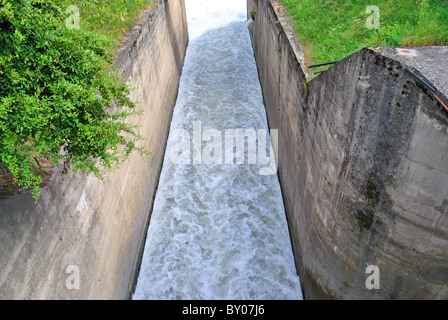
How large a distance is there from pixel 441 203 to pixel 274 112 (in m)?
7.48

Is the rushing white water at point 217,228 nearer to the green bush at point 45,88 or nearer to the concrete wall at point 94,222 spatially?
the concrete wall at point 94,222

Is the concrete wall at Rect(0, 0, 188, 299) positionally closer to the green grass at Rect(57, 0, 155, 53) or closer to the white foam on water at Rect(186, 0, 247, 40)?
the green grass at Rect(57, 0, 155, 53)

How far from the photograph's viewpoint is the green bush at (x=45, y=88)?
143 inches

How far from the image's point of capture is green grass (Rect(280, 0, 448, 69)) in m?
5.24

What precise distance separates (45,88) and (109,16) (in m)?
4.66

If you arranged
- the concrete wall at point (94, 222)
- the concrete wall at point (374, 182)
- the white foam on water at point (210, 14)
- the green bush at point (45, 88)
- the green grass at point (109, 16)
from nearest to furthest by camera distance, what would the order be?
the green bush at point (45, 88) → the concrete wall at point (374, 182) → the concrete wall at point (94, 222) → the green grass at point (109, 16) → the white foam on water at point (210, 14)

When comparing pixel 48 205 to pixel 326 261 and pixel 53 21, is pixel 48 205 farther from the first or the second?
pixel 326 261

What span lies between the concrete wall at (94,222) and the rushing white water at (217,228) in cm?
58

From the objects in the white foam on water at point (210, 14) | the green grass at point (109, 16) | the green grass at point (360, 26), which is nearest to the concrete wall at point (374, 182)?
the green grass at point (360, 26)

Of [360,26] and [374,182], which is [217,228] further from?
[360,26]

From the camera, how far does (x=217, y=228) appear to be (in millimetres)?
8742

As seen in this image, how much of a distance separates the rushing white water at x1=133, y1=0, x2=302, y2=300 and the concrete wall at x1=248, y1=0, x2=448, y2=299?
1335mm

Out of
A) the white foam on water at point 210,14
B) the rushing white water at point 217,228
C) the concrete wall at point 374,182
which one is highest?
the concrete wall at point 374,182

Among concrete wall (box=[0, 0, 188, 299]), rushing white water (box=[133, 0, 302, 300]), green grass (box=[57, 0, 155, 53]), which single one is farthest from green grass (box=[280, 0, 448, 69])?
concrete wall (box=[0, 0, 188, 299])
